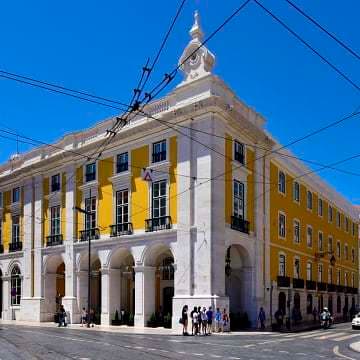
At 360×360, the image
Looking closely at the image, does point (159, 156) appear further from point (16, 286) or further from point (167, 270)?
point (16, 286)

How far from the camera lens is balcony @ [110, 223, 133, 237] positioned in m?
37.2

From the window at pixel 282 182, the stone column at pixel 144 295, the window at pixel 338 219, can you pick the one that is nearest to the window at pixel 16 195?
the stone column at pixel 144 295

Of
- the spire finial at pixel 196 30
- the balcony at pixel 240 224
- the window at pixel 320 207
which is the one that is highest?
the spire finial at pixel 196 30

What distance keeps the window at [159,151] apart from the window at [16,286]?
18.7 meters

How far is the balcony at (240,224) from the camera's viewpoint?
34625 mm

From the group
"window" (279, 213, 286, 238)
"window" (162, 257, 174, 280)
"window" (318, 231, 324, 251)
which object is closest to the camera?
"window" (162, 257, 174, 280)

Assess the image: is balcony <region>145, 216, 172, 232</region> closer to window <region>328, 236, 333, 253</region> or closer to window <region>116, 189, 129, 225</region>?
window <region>116, 189, 129, 225</region>

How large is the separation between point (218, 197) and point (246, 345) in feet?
36.5

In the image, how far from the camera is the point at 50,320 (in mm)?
44219

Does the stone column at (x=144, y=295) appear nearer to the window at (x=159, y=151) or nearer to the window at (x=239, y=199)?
the window at (x=239, y=199)

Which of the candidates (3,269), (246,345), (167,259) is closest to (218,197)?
(167,259)

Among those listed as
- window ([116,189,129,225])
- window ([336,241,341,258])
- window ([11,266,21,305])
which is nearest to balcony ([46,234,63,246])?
window ([11,266,21,305])

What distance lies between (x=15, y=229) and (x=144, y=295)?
18352 mm

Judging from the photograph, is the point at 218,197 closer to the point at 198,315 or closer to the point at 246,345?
the point at 198,315
